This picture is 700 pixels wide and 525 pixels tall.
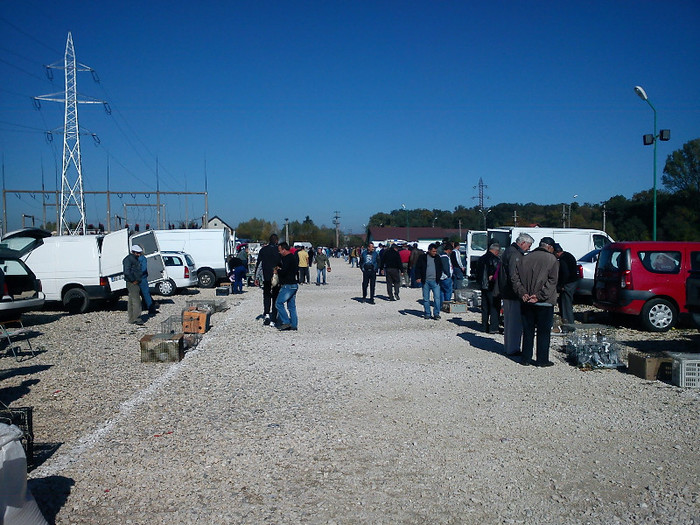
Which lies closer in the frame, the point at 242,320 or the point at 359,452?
the point at 359,452

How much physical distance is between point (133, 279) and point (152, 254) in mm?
6103

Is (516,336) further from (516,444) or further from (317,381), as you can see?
(516,444)

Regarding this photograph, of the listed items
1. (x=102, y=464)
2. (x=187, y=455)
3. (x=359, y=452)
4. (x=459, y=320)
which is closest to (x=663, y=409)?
(x=359, y=452)

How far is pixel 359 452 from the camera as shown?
5.00 meters

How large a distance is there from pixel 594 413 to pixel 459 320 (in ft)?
24.8

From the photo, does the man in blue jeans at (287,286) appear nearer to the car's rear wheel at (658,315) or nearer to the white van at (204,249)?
the car's rear wheel at (658,315)

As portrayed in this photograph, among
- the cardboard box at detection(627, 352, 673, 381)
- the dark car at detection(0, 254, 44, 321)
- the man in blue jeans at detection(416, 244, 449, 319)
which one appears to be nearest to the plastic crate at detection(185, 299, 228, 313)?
the dark car at detection(0, 254, 44, 321)

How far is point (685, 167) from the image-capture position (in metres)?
60.7

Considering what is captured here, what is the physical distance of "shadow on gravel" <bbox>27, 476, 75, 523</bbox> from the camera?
3947mm

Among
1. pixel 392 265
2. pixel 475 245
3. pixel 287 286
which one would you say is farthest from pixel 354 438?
pixel 475 245

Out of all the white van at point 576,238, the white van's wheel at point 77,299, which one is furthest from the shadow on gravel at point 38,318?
the white van at point 576,238

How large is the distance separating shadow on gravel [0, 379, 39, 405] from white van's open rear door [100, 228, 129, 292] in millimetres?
8231

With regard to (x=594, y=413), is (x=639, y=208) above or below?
above

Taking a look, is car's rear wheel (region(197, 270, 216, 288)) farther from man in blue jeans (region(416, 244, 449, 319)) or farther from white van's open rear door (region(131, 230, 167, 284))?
man in blue jeans (region(416, 244, 449, 319))
